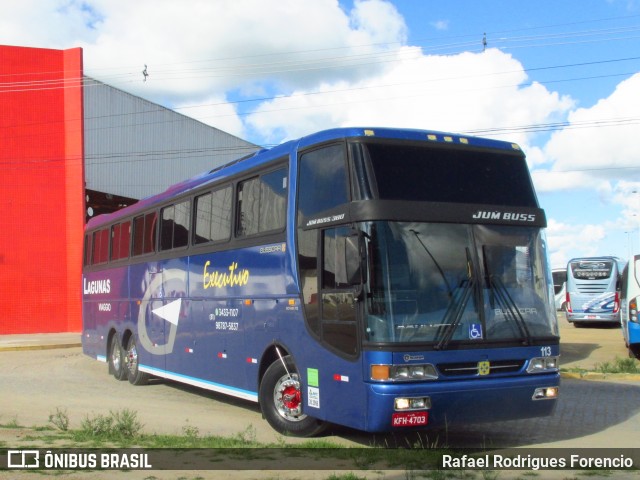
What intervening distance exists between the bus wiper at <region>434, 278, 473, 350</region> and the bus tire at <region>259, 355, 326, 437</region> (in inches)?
81.4

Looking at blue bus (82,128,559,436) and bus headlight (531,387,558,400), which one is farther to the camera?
bus headlight (531,387,558,400)

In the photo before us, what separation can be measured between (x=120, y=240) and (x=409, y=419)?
10.3 meters

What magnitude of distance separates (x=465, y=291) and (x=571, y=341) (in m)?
17.3

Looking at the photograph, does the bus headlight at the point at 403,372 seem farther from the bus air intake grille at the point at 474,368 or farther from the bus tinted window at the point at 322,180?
the bus tinted window at the point at 322,180

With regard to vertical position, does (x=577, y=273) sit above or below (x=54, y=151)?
below

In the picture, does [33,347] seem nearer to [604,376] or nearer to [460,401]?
[604,376]

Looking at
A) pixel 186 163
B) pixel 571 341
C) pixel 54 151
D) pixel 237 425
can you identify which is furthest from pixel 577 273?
pixel 237 425

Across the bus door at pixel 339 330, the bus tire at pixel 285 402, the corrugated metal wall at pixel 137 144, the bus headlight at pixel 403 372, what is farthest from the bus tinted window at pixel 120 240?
the corrugated metal wall at pixel 137 144

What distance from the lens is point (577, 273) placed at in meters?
32.8

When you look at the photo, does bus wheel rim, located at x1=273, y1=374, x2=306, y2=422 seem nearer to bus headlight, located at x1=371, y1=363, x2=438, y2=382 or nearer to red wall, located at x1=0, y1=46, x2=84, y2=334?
bus headlight, located at x1=371, y1=363, x2=438, y2=382

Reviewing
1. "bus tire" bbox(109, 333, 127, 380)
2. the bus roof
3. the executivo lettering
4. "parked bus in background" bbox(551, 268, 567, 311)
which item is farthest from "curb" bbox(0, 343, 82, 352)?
"parked bus in background" bbox(551, 268, 567, 311)

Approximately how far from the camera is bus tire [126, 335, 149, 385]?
1537cm

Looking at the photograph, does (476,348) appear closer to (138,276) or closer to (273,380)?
(273,380)

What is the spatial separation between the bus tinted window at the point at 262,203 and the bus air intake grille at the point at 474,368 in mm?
2838
